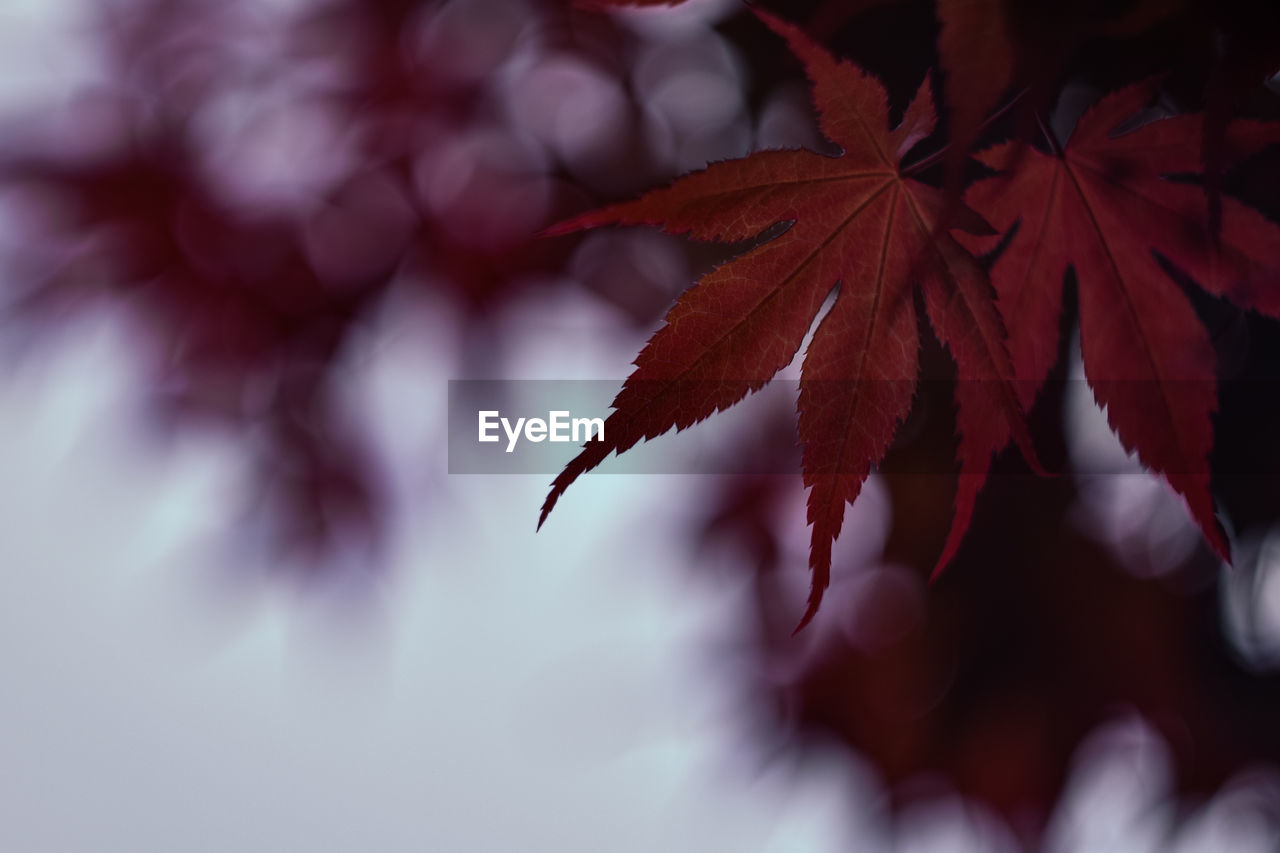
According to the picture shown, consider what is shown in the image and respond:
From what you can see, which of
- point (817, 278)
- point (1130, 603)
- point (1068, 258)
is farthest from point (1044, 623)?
point (817, 278)

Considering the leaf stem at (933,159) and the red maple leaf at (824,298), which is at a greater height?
the leaf stem at (933,159)

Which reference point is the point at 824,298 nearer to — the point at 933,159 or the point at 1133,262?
the point at 933,159

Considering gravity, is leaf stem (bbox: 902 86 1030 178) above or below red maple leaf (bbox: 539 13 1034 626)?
above

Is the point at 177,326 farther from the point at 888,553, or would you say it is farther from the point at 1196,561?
the point at 1196,561

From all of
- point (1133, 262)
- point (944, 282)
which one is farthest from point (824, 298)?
point (1133, 262)
